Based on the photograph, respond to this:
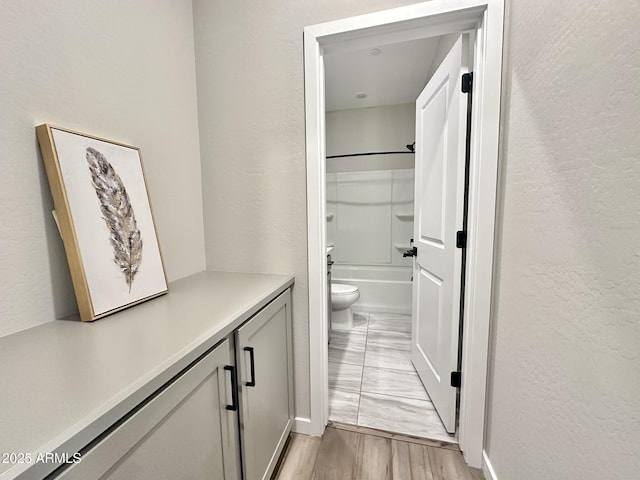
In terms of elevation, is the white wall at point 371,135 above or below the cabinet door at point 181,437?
above

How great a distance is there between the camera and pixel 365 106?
3.34m

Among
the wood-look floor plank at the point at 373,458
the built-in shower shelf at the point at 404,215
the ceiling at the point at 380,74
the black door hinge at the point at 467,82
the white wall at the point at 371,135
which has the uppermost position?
the ceiling at the point at 380,74

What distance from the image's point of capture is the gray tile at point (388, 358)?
2100 mm

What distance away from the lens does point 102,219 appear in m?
0.93

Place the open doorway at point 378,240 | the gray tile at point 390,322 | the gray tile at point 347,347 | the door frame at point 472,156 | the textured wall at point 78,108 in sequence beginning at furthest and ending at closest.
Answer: the gray tile at point 390,322, the gray tile at point 347,347, the open doorway at point 378,240, the door frame at point 472,156, the textured wall at point 78,108

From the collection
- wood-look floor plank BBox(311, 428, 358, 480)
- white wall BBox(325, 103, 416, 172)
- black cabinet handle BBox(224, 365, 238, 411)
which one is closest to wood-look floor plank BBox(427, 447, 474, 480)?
wood-look floor plank BBox(311, 428, 358, 480)

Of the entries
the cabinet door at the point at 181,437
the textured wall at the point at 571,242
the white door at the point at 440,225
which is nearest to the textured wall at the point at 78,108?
the cabinet door at the point at 181,437

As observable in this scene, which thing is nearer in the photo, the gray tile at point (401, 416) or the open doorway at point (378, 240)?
the gray tile at point (401, 416)

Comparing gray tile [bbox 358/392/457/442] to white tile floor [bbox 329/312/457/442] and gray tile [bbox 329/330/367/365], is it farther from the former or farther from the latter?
gray tile [bbox 329/330/367/365]

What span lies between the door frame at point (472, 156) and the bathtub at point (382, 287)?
183cm

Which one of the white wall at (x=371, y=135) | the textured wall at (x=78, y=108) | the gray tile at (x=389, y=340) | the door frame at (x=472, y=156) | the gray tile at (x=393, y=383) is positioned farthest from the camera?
the white wall at (x=371, y=135)

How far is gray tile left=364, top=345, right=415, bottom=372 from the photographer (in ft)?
6.89

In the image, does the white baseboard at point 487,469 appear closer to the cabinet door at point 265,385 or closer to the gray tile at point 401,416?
the gray tile at point 401,416

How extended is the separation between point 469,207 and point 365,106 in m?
2.55
